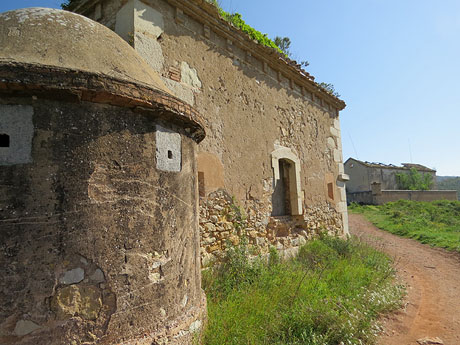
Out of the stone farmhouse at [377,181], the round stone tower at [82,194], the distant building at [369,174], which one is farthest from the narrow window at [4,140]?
the distant building at [369,174]

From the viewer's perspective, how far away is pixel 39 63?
6.59 ft

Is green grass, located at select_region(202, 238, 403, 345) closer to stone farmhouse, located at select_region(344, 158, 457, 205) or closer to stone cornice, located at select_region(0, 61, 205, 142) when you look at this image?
stone cornice, located at select_region(0, 61, 205, 142)

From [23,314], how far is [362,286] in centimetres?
497

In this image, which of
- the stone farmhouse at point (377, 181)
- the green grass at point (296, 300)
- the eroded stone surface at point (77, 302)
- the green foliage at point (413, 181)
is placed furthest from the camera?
the green foliage at point (413, 181)

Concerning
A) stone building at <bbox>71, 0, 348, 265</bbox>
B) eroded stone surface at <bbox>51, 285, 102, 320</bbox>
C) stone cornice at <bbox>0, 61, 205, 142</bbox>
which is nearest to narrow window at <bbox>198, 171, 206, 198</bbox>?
stone building at <bbox>71, 0, 348, 265</bbox>

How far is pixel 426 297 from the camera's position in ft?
18.1

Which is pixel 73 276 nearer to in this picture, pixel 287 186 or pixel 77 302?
pixel 77 302

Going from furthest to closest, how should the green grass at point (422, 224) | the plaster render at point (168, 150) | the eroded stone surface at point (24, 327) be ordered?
1. the green grass at point (422, 224)
2. the plaster render at point (168, 150)
3. the eroded stone surface at point (24, 327)

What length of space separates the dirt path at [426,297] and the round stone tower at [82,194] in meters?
3.24

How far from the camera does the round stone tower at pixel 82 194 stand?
1.95 m

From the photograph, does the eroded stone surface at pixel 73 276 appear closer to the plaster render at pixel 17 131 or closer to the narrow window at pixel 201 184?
the plaster render at pixel 17 131

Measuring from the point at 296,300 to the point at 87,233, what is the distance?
315 centimetres

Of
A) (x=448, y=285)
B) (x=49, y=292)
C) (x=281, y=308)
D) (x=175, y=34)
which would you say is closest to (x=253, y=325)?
(x=281, y=308)

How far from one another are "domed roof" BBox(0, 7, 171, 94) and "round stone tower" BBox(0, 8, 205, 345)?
0.01 m
